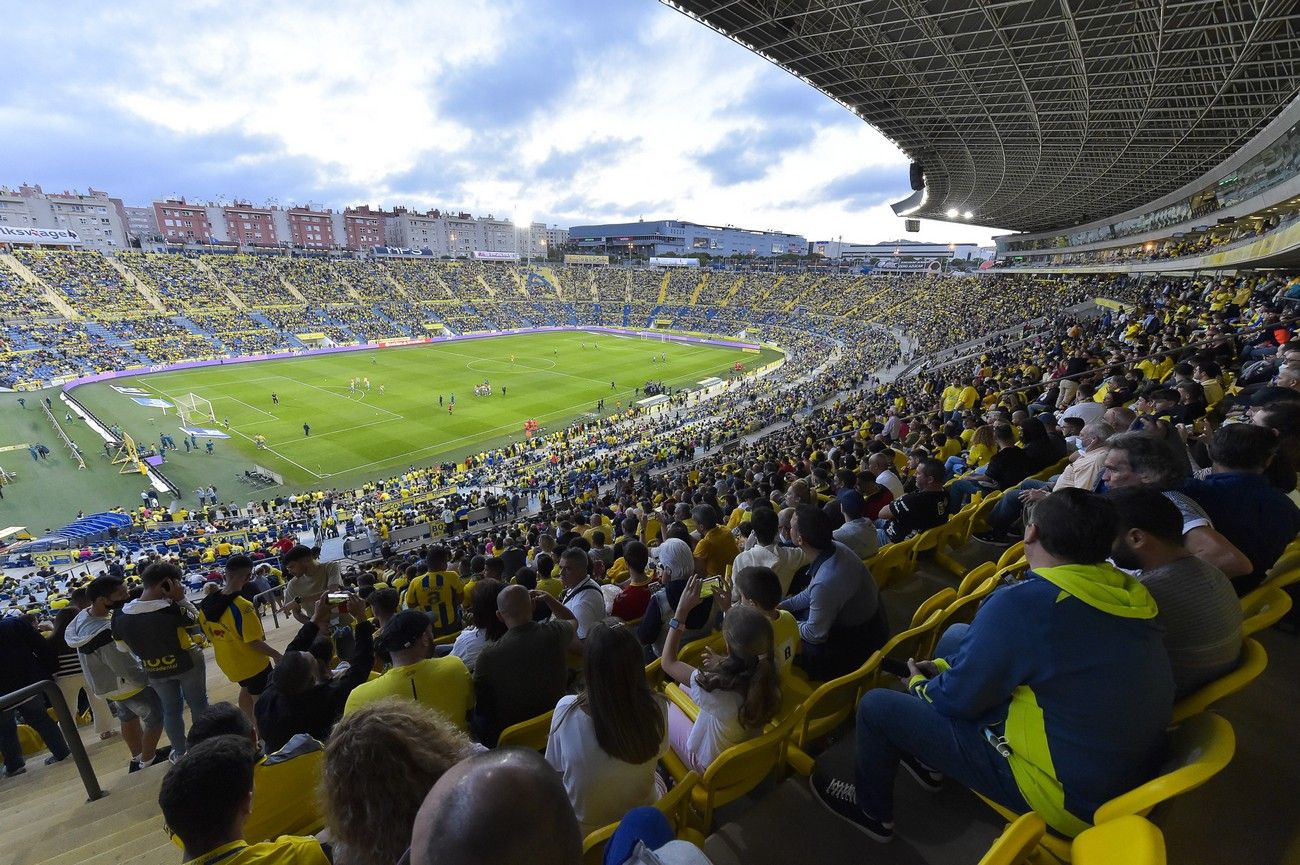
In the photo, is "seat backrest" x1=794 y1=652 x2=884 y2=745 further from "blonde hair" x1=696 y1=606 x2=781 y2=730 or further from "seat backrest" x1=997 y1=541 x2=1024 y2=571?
"seat backrest" x1=997 y1=541 x2=1024 y2=571

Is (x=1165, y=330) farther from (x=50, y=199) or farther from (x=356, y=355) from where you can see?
(x=50, y=199)

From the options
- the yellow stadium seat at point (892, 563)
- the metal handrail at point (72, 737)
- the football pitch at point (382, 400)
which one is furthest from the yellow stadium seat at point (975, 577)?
the football pitch at point (382, 400)

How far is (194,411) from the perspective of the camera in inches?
1380

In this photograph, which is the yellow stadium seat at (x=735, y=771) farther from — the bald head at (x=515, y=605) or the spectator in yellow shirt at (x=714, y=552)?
the spectator in yellow shirt at (x=714, y=552)

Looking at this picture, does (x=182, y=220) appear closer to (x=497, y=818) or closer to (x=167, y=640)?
(x=167, y=640)

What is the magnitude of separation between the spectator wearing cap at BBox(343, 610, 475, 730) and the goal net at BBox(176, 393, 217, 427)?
38.0 meters

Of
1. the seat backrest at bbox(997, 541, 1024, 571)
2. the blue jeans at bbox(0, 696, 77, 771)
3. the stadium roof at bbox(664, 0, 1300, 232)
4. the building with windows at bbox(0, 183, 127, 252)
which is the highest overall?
the building with windows at bbox(0, 183, 127, 252)

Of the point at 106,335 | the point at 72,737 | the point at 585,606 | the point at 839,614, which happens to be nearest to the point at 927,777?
the point at 839,614

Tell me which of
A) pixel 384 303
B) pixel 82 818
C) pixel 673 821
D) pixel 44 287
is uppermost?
pixel 44 287

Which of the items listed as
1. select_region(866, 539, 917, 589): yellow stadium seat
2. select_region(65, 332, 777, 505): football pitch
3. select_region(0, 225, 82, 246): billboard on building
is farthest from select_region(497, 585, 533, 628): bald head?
select_region(0, 225, 82, 246): billboard on building

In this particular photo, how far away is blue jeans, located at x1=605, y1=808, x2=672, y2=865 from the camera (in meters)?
1.71

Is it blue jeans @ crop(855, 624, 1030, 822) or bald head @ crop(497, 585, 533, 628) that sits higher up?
bald head @ crop(497, 585, 533, 628)

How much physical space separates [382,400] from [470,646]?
3942cm

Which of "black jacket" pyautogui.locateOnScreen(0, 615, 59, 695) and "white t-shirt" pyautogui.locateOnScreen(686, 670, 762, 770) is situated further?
"black jacket" pyautogui.locateOnScreen(0, 615, 59, 695)
